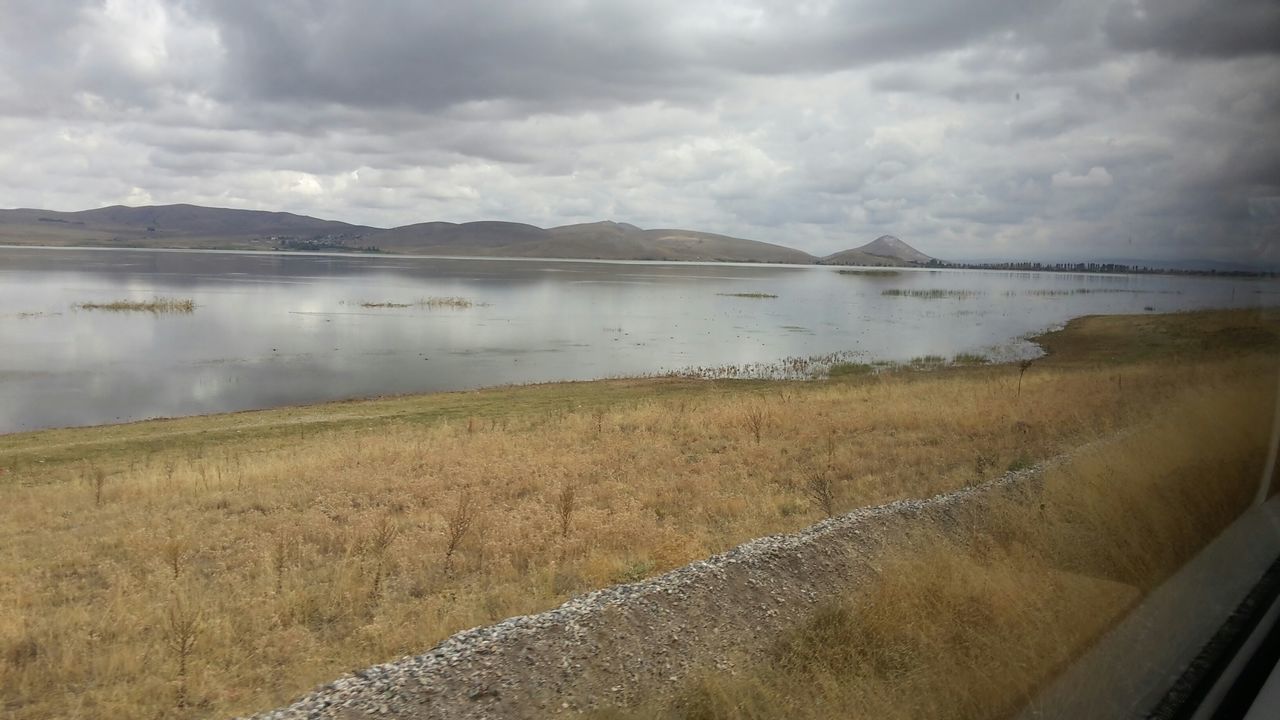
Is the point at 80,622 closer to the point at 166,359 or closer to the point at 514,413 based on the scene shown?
the point at 514,413

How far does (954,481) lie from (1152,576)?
4645mm

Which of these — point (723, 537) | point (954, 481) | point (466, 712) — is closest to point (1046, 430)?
point (954, 481)

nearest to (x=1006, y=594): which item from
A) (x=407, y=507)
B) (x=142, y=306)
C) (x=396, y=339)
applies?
(x=407, y=507)

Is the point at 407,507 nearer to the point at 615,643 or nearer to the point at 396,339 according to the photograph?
the point at 615,643

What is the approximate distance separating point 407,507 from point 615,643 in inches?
236

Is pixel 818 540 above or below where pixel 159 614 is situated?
above

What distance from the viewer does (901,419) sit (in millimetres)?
14805

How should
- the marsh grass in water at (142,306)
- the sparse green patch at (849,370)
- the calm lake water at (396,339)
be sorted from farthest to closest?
the marsh grass in water at (142,306), the sparse green patch at (849,370), the calm lake water at (396,339)

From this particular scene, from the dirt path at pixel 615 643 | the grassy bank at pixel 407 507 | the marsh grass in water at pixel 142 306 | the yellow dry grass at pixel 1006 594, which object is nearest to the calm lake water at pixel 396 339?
the marsh grass in water at pixel 142 306

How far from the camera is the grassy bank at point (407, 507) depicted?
5152mm

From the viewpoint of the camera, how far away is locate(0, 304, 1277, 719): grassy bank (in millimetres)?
5152

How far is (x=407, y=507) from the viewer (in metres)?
9.66

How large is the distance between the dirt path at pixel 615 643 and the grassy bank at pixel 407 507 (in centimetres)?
77

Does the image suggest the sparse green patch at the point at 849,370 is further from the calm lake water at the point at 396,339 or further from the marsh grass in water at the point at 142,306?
the marsh grass in water at the point at 142,306
